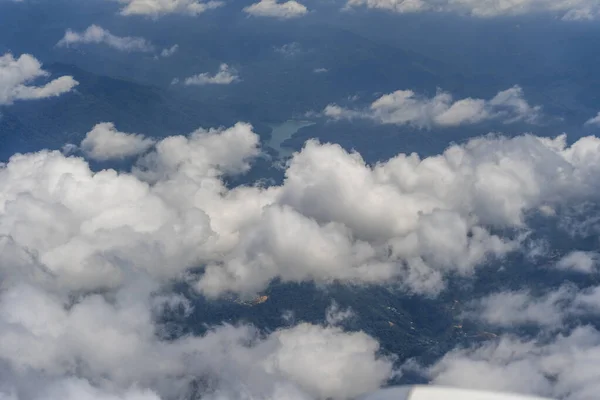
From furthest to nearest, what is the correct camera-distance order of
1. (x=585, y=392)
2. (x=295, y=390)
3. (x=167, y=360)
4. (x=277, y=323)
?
(x=277, y=323) < (x=167, y=360) < (x=295, y=390) < (x=585, y=392)

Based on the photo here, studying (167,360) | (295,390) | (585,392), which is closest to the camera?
(585,392)

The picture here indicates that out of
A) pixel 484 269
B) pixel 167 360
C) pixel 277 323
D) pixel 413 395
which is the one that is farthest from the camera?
pixel 484 269

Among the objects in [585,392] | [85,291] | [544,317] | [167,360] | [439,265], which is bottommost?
[585,392]

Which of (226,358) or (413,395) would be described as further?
(226,358)

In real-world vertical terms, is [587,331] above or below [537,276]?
below

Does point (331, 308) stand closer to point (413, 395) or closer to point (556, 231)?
point (556, 231)

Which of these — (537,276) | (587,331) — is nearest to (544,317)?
(587,331)

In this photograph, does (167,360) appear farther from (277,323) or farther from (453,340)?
(453,340)

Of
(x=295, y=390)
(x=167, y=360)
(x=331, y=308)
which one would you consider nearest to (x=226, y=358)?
(x=167, y=360)

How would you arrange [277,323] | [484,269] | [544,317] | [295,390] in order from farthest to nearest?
[484,269] < [277,323] < [544,317] < [295,390]
